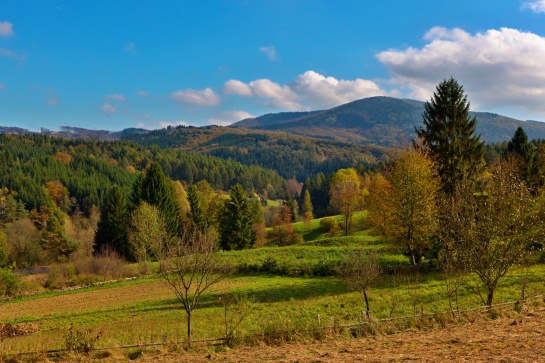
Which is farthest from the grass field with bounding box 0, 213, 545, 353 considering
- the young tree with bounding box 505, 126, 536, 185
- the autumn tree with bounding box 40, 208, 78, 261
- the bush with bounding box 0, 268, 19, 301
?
the autumn tree with bounding box 40, 208, 78, 261

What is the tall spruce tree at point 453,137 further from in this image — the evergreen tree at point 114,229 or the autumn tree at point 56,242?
the autumn tree at point 56,242

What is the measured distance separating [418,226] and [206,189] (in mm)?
78938

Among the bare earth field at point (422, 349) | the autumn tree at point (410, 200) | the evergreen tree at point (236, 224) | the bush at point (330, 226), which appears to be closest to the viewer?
the bare earth field at point (422, 349)

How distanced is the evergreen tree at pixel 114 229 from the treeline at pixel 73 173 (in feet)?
232

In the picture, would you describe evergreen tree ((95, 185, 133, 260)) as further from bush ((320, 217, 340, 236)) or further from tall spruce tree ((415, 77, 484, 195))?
tall spruce tree ((415, 77, 484, 195))

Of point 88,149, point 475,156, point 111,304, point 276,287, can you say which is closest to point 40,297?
point 111,304

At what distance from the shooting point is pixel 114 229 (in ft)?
189

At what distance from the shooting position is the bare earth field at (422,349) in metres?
11.1

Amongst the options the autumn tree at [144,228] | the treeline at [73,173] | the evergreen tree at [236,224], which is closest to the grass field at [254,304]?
the autumn tree at [144,228]

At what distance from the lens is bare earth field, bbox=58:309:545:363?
11.1 meters

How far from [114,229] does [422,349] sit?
54296 millimetres

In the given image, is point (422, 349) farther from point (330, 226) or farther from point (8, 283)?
point (330, 226)

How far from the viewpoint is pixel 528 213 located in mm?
18422

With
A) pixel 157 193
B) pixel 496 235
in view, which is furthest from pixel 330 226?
pixel 496 235
